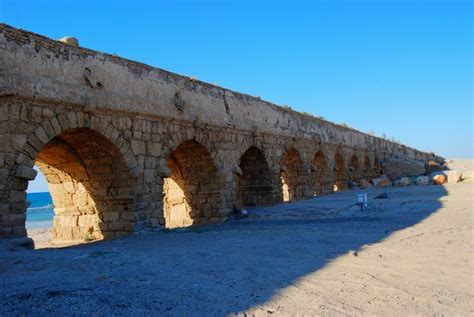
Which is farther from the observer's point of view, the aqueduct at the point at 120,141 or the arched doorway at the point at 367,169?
the arched doorway at the point at 367,169

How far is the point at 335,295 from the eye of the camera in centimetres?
339

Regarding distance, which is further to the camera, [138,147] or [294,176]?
[294,176]

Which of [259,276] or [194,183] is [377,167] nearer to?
[194,183]

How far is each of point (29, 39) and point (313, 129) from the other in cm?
1167

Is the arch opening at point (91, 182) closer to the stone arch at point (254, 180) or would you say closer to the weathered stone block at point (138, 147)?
the weathered stone block at point (138, 147)

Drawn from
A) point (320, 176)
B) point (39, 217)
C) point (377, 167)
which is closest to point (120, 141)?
point (320, 176)

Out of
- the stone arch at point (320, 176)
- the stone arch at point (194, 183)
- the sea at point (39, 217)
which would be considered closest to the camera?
the stone arch at point (194, 183)

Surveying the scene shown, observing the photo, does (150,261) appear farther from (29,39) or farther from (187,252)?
(29,39)

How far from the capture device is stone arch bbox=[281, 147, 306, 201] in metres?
15.2

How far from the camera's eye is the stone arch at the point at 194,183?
10484 millimetres

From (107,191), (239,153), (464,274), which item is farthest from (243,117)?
(464,274)

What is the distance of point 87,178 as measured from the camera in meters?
8.51

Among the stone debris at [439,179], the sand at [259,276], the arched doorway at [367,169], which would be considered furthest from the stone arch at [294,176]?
the arched doorway at [367,169]

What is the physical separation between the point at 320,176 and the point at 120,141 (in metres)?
11.2
